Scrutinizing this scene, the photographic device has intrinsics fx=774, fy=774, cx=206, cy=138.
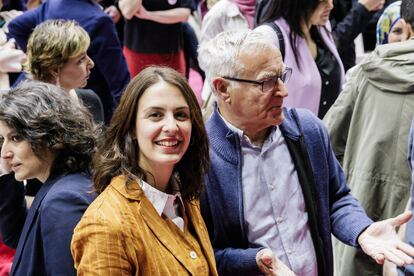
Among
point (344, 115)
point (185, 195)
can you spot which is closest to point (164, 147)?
point (185, 195)

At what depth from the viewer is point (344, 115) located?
11.8 ft

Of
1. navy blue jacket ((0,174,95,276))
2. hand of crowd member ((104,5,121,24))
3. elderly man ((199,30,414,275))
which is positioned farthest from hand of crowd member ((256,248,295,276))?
hand of crowd member ((104,5,121,24))

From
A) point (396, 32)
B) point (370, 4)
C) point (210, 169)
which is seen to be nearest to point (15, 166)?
point (210, 169)

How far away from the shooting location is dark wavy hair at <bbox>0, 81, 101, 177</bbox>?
269cm

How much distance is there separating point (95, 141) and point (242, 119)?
1.75 feet

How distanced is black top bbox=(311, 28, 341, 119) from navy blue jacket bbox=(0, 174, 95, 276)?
1.90m

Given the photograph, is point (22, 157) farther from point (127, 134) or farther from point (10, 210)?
point (127, 134)

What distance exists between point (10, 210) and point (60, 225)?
60 cm

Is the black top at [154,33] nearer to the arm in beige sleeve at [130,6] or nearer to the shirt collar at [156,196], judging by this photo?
the arm in beige sleeve at [130,6]

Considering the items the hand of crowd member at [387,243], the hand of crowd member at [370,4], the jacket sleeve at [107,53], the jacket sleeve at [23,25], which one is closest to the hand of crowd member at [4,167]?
the hand of crowd member at [387,243]

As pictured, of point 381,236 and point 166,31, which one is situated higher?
point 381,236

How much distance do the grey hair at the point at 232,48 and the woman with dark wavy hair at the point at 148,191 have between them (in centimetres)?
37

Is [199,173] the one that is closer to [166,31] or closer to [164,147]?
[164,147]

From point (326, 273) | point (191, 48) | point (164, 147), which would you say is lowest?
point (191, 48)
